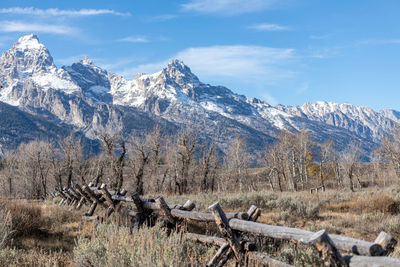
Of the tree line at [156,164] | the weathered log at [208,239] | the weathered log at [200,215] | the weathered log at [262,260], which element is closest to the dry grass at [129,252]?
the weathered log at [208,239]

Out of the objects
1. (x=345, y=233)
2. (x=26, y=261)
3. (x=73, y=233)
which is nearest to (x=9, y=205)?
(x=73, y=233)

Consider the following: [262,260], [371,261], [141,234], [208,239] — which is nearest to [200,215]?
[208,239]

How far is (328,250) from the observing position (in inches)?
129

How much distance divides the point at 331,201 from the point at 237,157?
1319 inches

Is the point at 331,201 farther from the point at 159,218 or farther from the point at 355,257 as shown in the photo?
the point at 355,257

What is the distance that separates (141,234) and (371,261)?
10.6 feet

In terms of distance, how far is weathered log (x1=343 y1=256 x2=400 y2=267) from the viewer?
282 centimetres

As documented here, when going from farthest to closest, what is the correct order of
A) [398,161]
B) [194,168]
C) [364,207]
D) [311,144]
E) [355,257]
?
[311,144] < [194,168] < [398,161] < [364,207] < [355,257]

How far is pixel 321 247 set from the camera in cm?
331

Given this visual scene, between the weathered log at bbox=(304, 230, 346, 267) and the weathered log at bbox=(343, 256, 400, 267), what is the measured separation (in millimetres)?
81

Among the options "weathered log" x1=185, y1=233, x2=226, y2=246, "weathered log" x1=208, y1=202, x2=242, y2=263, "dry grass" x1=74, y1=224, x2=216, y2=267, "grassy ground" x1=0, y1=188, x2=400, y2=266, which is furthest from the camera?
"weathered log" x1=185, y1=233, x2=226, y2=246

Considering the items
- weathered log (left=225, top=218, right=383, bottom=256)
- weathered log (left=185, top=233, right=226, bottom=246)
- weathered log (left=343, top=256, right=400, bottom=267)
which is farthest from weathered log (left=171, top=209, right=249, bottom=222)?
weathered log (left=343, top=256, right=400, bottom=267)

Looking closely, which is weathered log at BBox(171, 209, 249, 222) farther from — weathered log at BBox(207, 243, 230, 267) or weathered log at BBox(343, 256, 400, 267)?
weathered log at BBox(343, 256, 400, 267)

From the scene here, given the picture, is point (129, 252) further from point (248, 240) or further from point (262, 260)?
point (248, 240)
